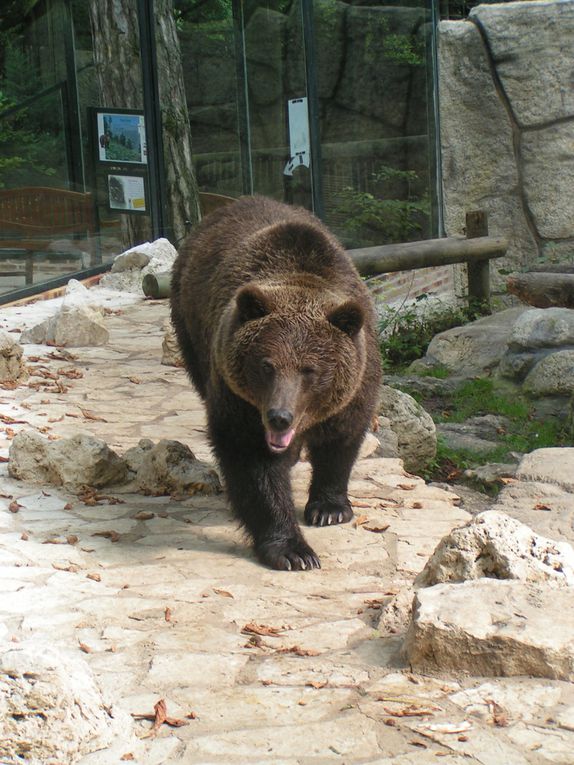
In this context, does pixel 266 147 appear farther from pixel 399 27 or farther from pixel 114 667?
pixel 114 667

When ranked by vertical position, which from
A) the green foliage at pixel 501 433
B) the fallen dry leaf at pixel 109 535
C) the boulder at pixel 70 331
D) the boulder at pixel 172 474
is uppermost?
the boulder at pixel 70 331

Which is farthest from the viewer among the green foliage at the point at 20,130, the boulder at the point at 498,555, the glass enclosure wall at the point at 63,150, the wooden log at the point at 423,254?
the glass enclosure wall at the point at 63,150

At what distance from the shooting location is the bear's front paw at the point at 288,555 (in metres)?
4.94

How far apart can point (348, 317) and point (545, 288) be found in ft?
17.3

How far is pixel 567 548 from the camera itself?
13.8 ft

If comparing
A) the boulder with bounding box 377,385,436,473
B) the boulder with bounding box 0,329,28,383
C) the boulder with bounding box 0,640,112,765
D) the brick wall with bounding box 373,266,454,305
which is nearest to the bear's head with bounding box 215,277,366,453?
the boulder with bounding box 0,640,112,765

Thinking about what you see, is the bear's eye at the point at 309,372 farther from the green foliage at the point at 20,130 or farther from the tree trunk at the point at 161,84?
the tree trunk at the point at 161,84

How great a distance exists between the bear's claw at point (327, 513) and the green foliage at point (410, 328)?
490 centimetres

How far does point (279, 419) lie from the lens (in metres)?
4.61

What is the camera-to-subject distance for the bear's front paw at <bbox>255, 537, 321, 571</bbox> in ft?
16.2

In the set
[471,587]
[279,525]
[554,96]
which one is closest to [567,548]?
[471,587]

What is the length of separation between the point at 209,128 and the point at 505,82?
12.5 ft

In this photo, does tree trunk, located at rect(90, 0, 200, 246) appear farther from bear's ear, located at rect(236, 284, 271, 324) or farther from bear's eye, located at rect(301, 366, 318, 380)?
bear's eye, located at rect(301, 366, 318, 380)

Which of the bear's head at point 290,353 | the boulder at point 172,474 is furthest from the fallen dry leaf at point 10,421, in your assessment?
the bear's head at point 290,353
